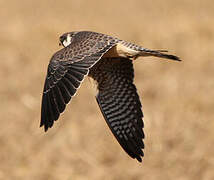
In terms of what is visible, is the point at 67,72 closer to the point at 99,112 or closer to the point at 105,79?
the point at 105,79

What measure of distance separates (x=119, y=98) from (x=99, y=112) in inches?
105

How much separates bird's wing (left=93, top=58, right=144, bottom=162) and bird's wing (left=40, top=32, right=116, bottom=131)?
0.49 metres

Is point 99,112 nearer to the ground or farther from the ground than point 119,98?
nearer to the ground

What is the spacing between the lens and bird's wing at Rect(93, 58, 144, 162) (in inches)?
213

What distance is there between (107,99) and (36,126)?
242 centimetres

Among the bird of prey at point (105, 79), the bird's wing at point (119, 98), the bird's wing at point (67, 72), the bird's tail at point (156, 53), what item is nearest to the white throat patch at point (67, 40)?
the bird of prey at point (105, 79)

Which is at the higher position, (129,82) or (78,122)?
(129,82)

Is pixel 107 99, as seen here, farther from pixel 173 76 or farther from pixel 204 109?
pixel 173 76

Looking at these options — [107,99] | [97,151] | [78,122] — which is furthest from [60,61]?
[78,122]

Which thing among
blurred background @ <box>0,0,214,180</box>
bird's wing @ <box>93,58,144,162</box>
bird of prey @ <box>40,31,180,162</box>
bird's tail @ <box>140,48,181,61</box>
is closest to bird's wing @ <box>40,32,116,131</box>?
bird of prey @ <box>40,31,180,162</box>

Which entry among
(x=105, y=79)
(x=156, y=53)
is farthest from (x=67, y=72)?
(x=105, y=79)

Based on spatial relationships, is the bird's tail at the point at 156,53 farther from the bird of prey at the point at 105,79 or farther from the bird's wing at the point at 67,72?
the bird's wing at the point at 67,72

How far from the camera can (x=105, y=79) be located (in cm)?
555

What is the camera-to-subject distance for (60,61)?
4.81m
